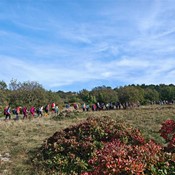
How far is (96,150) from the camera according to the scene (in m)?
8.71

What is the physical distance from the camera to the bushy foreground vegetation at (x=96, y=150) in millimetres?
5152

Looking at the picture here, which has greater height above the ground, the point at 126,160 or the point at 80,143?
the point at 80,143

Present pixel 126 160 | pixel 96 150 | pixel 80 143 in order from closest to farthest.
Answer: pixel 126 160
pixel 96 150
pixel 80 143

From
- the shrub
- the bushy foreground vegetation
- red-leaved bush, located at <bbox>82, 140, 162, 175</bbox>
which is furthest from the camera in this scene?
the shrub

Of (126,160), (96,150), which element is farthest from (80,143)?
(126,160)

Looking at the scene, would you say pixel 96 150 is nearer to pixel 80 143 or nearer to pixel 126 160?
pixel 80 143

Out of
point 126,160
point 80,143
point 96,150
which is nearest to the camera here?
point 126,160

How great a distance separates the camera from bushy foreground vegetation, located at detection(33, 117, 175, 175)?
5152 millimetres

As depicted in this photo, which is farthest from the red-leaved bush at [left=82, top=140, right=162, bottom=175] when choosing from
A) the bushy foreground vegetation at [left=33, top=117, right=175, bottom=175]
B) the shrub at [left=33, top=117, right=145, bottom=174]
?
the shrub at [left=33, top=117, right=145, bottom=174]

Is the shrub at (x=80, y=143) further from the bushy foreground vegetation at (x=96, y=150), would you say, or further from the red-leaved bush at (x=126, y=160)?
the red-leaved bush at (x=126, y=160)

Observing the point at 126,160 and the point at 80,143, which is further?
the point at 80,143

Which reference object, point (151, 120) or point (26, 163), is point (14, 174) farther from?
point (151, 120)

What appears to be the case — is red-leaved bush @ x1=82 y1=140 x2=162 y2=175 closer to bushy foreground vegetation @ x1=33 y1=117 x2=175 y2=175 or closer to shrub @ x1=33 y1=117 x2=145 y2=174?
bushy foreground vegetation @ x1=33 y1=117 x2=175 y2=175

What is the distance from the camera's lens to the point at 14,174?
8.88 metres
